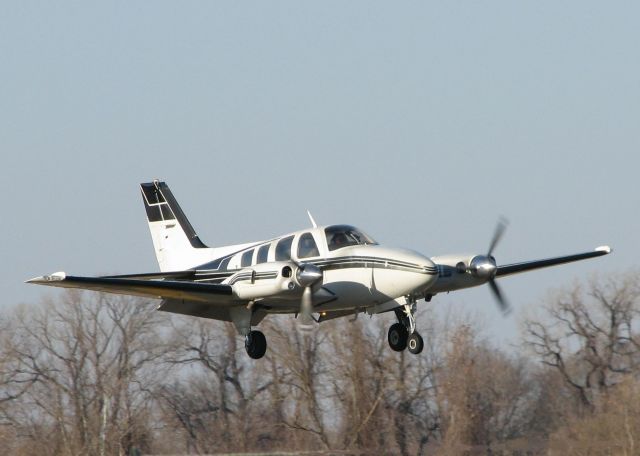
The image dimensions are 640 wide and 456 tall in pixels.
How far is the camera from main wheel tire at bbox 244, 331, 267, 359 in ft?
96.4

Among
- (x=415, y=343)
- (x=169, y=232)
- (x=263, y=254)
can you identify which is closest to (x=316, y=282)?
(x=263, y=254)

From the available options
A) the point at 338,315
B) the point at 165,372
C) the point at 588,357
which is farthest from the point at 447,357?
the point at 338,315

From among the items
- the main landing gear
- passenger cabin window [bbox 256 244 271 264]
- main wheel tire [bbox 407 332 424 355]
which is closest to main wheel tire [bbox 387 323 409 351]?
the main landing gear

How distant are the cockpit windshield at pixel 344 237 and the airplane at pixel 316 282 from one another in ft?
0.08

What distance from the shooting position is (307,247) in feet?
91.7

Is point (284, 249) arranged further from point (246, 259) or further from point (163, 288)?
point (163, 288)

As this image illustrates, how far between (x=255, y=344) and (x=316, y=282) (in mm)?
3543

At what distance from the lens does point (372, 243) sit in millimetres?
28203

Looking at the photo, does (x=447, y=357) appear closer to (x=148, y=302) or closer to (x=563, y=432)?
(x=563, y=432)

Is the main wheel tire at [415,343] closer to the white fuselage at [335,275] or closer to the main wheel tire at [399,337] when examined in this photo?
the main wheel tire at [399,337]

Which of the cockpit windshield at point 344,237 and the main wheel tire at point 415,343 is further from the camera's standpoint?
the cockpit windshield at point 344,237

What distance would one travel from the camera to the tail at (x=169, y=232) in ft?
113

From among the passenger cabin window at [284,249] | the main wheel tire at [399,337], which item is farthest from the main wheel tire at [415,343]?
the passenger cabin window at [284,249]

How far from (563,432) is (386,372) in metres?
9.59
